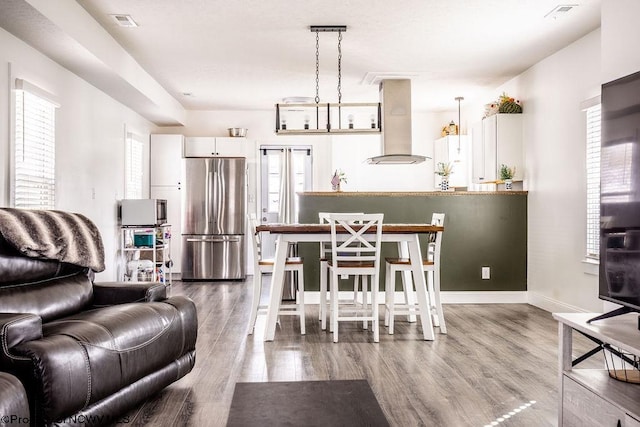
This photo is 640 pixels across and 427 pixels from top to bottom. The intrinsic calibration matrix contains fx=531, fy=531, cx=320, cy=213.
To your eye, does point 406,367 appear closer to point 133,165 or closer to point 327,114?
point 327,114

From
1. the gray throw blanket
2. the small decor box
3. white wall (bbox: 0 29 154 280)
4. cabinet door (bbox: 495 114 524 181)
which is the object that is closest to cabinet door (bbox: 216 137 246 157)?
white wall (bbox: 0 29 154 280)

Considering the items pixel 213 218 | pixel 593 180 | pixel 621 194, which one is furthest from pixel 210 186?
pixel 621 194

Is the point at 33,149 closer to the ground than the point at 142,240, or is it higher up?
higher up

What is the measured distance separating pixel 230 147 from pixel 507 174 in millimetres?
4247

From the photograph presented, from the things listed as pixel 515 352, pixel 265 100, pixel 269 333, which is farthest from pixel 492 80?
pixel 269 333

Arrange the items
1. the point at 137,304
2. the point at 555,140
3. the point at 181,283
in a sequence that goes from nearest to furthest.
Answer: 1. the point at 137,304
2. the point at 555,140
3. the point at 181,283

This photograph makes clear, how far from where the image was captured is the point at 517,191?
5.89 metres

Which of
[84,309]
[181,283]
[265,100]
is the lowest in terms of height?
[181,283]

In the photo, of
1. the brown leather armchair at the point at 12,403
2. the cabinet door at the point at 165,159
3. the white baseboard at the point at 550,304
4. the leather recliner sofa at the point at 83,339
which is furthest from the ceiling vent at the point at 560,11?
the cabinet door at the point at 165,159

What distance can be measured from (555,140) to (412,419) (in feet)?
12.4

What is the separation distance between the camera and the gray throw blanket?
2700mm

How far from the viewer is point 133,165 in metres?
7.23

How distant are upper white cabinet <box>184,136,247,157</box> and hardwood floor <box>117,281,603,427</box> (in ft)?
12.1

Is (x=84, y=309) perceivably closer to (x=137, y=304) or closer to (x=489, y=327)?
(x=137, y=304)
